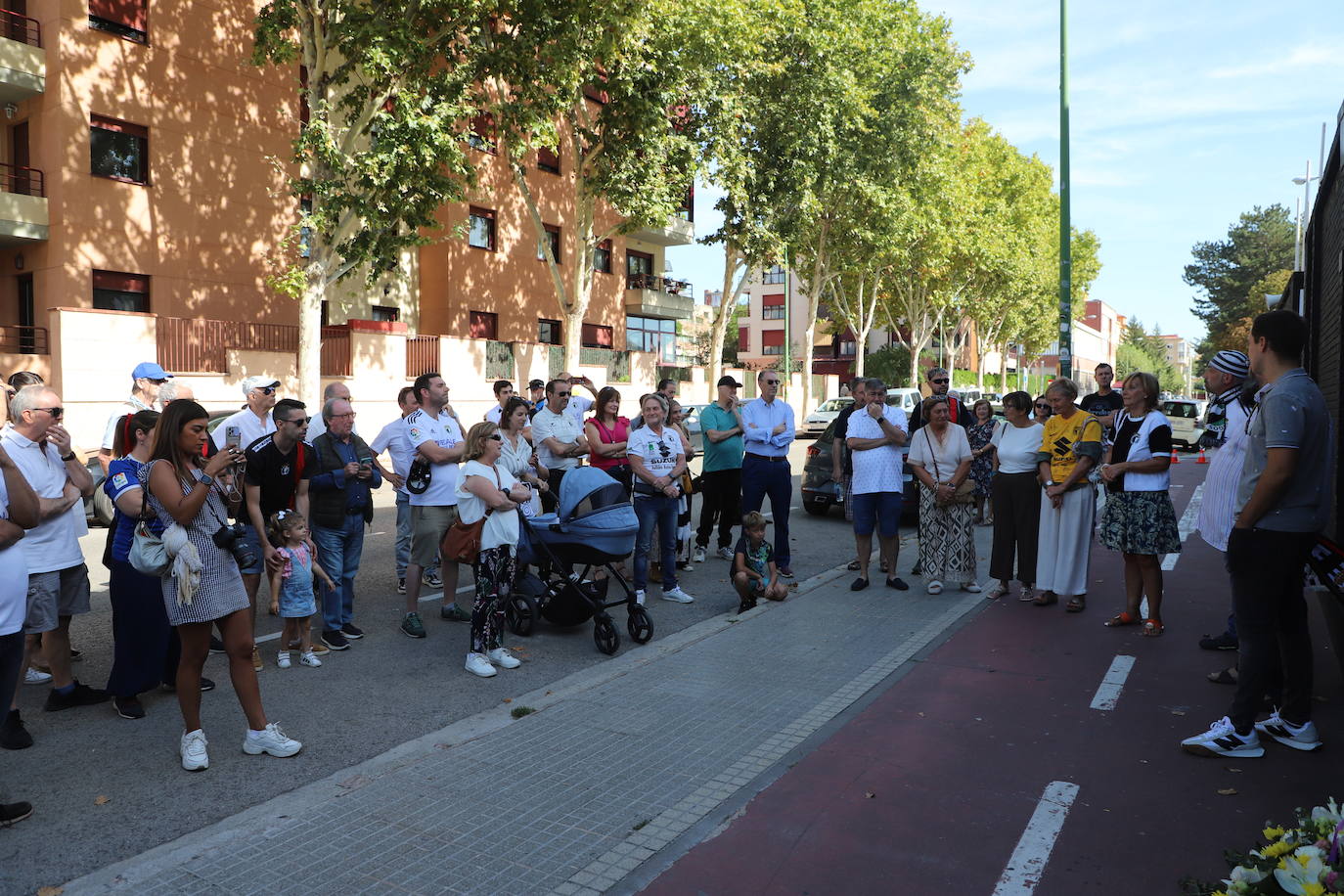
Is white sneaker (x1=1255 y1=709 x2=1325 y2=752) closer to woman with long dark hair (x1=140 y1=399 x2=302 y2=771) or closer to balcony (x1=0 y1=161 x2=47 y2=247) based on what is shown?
woman with long dark hair (x1=140 y1=399 x2=302 y2=771)

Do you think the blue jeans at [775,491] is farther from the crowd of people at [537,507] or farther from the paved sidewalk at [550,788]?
the paved sidewalk at [550,788]

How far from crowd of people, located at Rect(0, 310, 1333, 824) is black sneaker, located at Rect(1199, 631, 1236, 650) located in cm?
2

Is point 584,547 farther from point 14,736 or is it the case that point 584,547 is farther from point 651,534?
point 14,736

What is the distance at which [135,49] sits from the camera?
65.4ft

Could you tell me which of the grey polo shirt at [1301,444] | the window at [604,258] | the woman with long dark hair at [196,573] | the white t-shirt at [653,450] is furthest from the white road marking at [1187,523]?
the window at [604,258]

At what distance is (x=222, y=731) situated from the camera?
17.0 ft

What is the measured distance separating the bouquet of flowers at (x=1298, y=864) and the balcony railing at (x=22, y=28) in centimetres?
2325

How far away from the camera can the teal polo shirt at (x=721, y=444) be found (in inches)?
380

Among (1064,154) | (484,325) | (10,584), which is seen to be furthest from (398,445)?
(484,325)

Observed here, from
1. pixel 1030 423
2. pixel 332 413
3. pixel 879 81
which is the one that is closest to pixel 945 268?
pixel 879 81

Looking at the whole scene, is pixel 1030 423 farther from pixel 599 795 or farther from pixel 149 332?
pixel 149 332

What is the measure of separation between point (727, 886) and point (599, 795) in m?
0.93

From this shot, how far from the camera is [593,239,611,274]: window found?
1336 inches

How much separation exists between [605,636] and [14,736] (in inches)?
138
